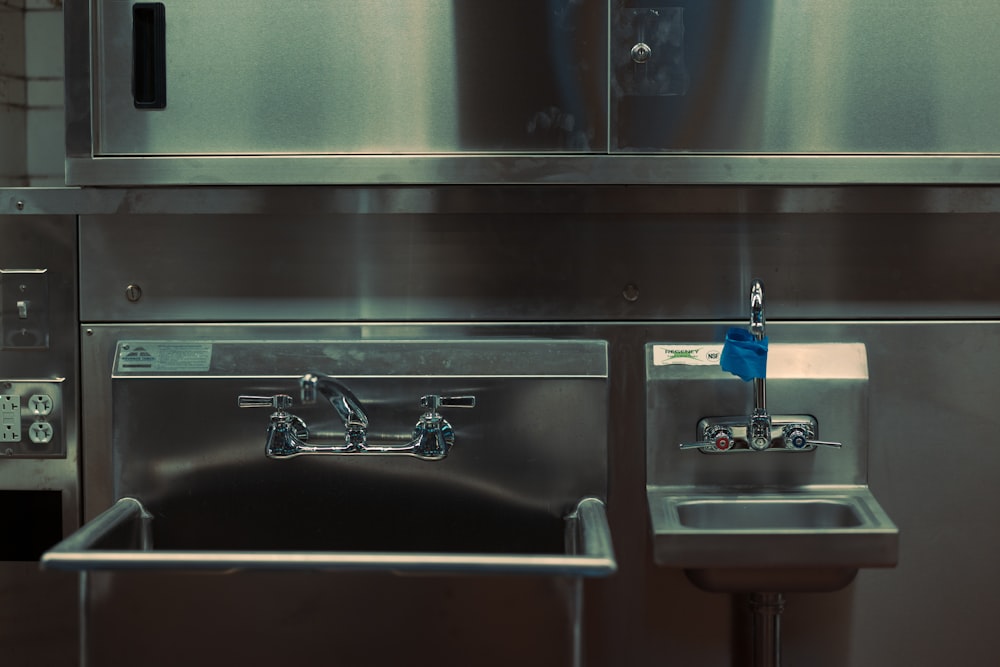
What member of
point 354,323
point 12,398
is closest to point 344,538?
point 354,323

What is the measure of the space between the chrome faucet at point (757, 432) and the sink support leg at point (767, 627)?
0.86ft

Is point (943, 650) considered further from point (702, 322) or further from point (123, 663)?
point (123, 663)

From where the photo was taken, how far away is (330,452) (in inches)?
61.8

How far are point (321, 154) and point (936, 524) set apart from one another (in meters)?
1.32

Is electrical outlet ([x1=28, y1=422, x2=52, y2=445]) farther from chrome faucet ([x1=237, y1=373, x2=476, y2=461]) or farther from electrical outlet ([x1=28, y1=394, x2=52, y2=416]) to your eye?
chrome faucet ([x1=237, y1=373, x2=476, y2=461])

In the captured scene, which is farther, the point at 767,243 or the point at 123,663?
the point at 767,243

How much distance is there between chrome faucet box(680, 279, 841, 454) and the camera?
1596 millimetres

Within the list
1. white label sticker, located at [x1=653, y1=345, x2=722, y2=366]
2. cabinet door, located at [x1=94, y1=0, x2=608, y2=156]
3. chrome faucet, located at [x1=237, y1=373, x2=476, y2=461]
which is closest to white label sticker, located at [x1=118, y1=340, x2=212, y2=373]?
chrome faucet, located at [x1=237, y1=373, x2=476, y2=461]

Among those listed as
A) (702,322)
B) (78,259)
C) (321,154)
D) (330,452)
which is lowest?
(330,452)

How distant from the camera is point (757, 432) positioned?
1604 mm

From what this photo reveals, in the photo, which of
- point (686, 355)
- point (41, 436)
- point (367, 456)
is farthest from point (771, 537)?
point (41, 436)

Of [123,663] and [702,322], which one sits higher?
[702,322]

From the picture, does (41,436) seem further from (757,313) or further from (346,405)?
(757,313)

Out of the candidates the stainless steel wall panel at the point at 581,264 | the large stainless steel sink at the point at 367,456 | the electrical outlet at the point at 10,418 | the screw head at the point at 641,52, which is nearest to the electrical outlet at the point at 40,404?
the electrical outlet at the point at 10,418
